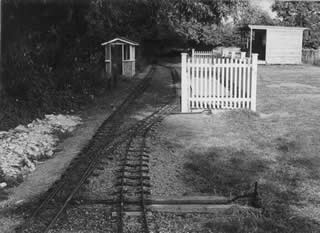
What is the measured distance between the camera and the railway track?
16.3 feet

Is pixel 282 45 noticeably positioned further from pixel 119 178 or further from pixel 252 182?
pixel 119 178

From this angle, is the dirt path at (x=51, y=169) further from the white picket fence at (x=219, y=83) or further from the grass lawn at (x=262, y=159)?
the white picket fence at (x=219, y=83)

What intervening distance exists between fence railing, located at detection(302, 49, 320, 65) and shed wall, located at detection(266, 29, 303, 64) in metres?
1.09

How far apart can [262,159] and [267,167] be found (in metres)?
0.46

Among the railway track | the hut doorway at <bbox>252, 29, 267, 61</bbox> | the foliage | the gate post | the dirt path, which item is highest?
the foliage

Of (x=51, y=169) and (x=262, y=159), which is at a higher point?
(x=262, y=159)

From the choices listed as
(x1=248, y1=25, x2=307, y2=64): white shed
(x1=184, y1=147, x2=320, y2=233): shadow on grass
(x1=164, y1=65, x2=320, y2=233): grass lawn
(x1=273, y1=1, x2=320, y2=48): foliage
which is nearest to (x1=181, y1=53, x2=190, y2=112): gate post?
(x1=164, y1=65, x2=320, y2=233): grass lawn

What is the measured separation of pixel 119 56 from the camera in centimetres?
2505

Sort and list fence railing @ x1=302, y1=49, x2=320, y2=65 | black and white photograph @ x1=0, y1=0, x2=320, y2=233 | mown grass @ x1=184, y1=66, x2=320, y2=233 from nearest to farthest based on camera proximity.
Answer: mown grass @ x1=184, y1=66, x2=320, y2=233
black and white photograph @ x1=0, y1=0, x2=320, y2=233
fence railing @ x1=302, y1=49, x2=320, y2=65

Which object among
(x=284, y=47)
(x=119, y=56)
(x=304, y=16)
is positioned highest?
(x=304, y=16)

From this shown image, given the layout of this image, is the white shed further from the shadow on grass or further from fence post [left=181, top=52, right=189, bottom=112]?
the shadow on grass

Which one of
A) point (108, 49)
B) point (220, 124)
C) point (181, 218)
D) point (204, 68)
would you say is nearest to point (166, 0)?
point (204, 68)

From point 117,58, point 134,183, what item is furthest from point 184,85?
point 117,58

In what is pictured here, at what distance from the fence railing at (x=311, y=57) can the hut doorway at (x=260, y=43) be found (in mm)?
3587
